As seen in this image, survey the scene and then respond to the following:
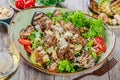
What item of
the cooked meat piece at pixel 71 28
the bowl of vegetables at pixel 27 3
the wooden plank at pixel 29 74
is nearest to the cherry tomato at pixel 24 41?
the wooden plank at pixel 29 74

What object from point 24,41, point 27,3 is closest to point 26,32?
point 24,41

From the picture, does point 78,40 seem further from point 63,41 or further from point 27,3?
point 27,3

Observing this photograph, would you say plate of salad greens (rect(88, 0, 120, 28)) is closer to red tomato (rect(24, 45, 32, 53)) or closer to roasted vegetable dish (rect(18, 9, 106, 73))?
roasted vegetable dish (rect(18, 9, 106, 73))

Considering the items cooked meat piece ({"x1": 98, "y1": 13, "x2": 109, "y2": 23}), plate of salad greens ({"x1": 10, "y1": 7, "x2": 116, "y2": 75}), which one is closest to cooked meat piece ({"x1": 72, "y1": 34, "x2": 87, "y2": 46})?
plate of salad greens ({"x1": 10, "y1": 7, "x2": 116, "y2": 75})

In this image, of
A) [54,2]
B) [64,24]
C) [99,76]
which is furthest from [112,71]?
[54,2]

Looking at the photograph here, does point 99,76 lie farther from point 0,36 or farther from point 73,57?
point 0,36

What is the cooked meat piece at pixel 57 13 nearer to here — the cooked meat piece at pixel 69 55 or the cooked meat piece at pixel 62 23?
the cooked meat piece at pixel 62 23
